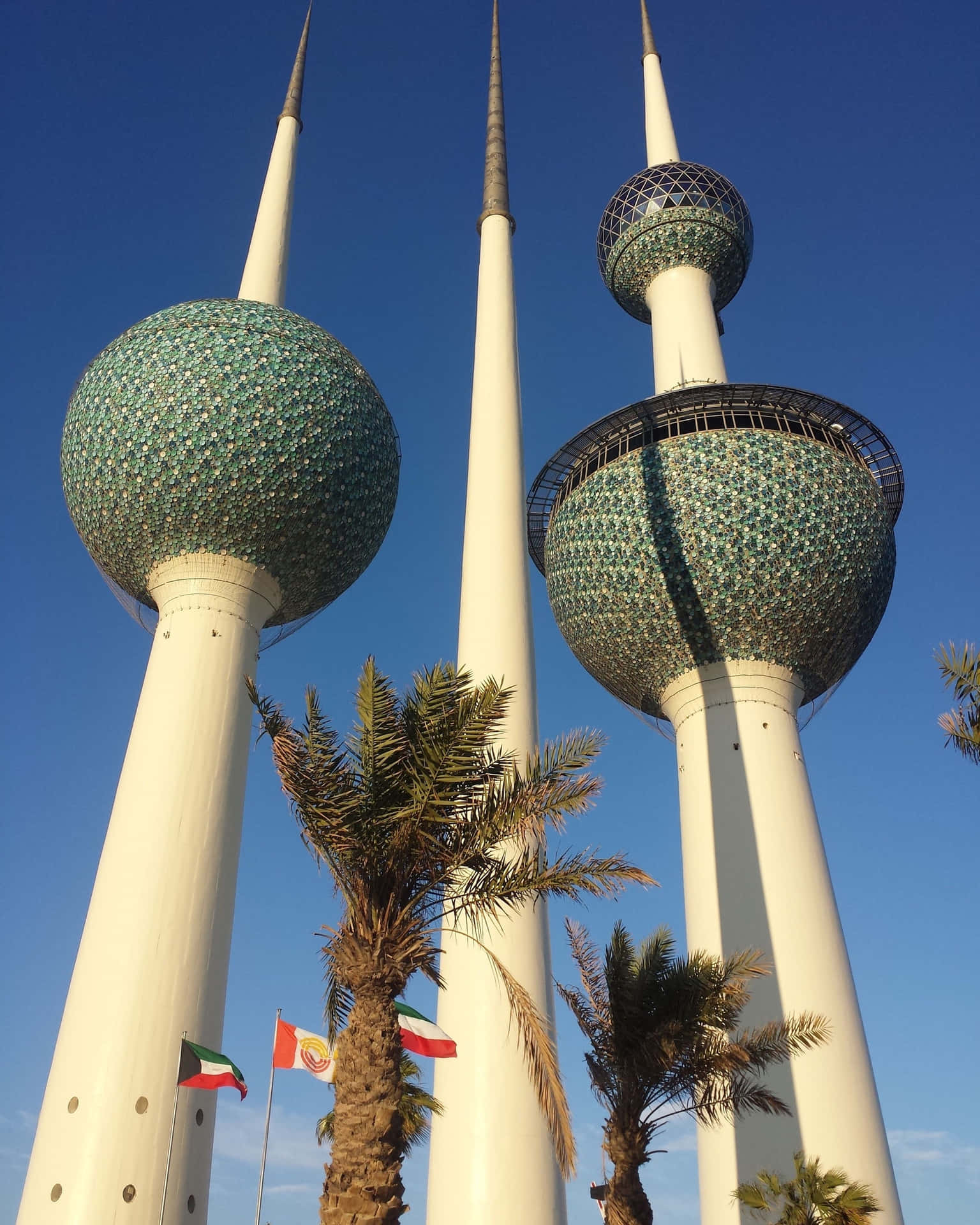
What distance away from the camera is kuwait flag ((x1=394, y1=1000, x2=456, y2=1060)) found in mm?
13953

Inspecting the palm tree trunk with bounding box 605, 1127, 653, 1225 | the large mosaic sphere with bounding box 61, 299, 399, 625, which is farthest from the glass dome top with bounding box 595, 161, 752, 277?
the palm tree trunk with bounding box 605, 1127, 653, 1225

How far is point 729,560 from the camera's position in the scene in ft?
88.1

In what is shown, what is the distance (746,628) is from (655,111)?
→ 23862 mm

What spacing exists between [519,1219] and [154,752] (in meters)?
11.0

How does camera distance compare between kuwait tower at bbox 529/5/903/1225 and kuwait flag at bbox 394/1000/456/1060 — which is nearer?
kuwait flag at bbox 394/1000/456/1060

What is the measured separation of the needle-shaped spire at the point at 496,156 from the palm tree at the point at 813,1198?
2113cm

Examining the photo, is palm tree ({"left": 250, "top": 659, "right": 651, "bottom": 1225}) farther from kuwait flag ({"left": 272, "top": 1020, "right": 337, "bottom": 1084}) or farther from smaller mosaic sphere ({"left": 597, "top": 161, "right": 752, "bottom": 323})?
smaller mosaic sphere ({"left": 597, "top": 161, "right": 752, "bottom": 323})

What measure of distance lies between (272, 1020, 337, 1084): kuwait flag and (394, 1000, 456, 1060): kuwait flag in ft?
10.8

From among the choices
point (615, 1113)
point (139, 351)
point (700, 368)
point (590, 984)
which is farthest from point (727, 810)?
point (139, 351)

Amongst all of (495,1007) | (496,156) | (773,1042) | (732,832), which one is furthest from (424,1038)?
(496,156)

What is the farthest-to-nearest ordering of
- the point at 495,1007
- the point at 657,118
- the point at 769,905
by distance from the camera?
the point at 657,118, the point at 769,905, the point at 495,1007

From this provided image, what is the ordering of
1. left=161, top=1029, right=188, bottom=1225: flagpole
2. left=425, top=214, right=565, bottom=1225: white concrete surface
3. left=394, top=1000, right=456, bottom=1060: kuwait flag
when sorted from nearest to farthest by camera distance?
left=394, top=1000, right=456, bottom=1060: kuwait flag < left=425, top=214, right=565, bottom=1225: white concrete surface < left=161, top=1029, right=188, bottom=1225: flagpole

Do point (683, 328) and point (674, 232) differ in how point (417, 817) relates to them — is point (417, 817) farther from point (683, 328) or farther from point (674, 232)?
point (674, 232)

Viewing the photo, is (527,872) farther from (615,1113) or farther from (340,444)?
Answer: (340,444)
